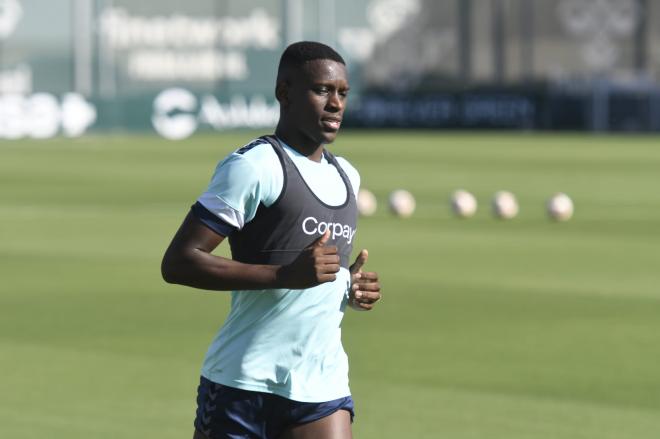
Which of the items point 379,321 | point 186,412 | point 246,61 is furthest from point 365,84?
point 186,412

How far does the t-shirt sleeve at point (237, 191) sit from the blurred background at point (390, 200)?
3452mm

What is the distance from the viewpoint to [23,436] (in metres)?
8.69

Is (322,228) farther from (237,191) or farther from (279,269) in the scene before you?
(237,191)

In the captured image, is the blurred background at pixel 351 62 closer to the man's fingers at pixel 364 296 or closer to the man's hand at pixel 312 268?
the man's fingers at pixel 364 296

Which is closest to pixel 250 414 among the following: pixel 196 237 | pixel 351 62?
pixel 196 237

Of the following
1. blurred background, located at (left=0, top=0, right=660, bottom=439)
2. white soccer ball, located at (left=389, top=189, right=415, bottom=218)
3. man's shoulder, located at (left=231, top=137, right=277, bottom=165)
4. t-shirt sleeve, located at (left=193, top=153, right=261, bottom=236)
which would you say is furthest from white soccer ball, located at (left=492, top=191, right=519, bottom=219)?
t-shirt sleeve, located at (left=193, top=153, right=261, bottom=236)

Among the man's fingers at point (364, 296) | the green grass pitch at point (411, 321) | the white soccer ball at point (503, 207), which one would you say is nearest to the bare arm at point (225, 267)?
the man's fingers at point (364, 296)

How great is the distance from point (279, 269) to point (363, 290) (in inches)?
17.7

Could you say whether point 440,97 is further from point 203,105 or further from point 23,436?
point 23,436

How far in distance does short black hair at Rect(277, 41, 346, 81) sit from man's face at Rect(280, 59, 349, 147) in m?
0.02

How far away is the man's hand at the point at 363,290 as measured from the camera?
19.1 ft

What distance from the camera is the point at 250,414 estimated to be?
18.5 feet

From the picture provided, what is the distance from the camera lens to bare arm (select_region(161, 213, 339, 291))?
5422mm

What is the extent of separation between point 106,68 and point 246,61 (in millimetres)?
5531
